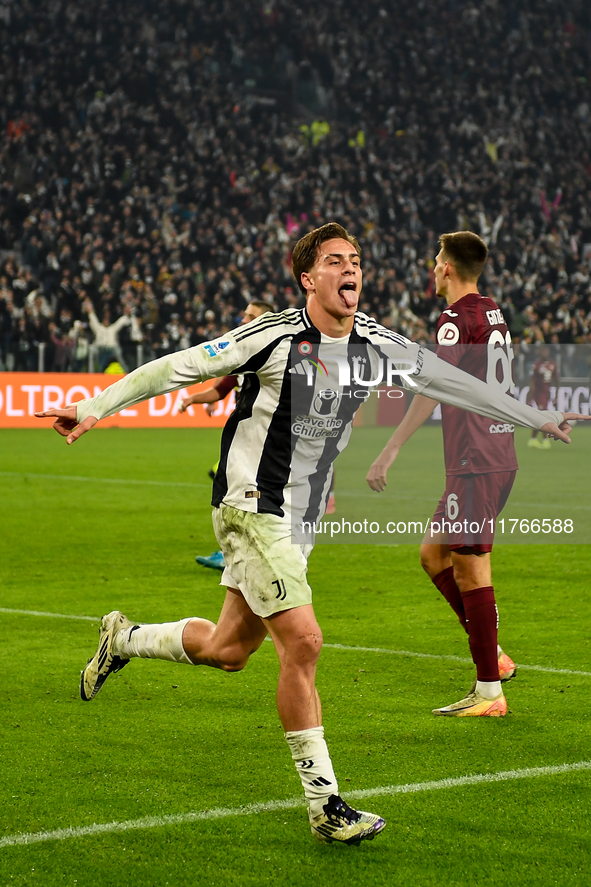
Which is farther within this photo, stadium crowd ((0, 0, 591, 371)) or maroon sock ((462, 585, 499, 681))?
stadium crowd ((0, 0, 591, 371))

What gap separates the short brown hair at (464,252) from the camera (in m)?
5.68

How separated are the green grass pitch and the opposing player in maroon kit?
303mm

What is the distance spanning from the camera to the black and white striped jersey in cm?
411

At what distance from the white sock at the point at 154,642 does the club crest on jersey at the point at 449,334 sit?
1.82 m

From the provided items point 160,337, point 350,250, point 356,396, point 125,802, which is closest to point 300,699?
point 125,802

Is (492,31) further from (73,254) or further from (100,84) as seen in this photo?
(73,254)

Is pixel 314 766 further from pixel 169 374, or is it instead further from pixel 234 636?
pixel 169 374

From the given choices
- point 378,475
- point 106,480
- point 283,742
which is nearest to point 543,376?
point 106,480

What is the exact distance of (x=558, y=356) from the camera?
26.3m

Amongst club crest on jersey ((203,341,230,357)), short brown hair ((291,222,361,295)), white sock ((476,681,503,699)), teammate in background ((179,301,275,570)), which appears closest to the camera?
club crest on jersey ((203,341,230,357))

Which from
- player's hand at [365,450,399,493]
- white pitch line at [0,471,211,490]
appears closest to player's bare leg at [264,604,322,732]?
player's hand at [365,450,399,493]

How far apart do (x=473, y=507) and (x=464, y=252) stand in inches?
46.9

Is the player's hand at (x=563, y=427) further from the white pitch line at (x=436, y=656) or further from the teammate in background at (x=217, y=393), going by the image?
the teammate in background at (x=217, y=393)

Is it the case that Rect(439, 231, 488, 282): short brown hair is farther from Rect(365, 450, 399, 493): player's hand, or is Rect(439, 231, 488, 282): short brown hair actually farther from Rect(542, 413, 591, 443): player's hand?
Rect(542, 413, 591, 443): player's hand
